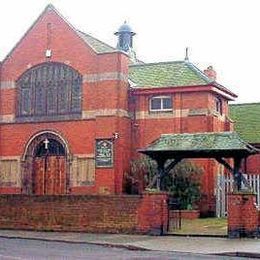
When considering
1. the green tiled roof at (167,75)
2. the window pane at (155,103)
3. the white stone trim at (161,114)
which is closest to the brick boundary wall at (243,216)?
the white stone trim at (161,114)

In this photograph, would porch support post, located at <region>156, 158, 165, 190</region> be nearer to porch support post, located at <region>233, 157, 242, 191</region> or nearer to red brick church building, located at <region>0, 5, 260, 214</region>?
porch support post, located at <region>233, 157, 242, 191</region>

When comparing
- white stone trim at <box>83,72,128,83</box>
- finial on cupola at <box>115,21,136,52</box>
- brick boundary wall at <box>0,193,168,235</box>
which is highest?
finial on cupola at <box>115,21,136,52</box>

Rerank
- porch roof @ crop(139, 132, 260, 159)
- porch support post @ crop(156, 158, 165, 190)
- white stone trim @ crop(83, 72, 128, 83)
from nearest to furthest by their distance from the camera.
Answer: porch roof @ crop(139, 132, 260, 159) < porch support post @ crop(156, 158, 165, 190) < white stone trim @ crop(83, 72, 128, 83)

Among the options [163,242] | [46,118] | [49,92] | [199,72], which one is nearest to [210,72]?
[199,72]

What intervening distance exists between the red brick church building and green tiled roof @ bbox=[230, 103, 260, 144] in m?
1.69

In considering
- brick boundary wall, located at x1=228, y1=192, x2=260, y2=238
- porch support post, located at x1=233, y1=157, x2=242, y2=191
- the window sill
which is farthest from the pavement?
the window sill

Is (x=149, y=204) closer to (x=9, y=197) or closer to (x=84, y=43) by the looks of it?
(x=9, y=197)

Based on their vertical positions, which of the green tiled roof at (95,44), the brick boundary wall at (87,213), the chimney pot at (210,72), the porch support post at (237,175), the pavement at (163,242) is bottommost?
the pavement at (163,242)

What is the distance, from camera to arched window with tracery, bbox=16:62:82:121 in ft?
111

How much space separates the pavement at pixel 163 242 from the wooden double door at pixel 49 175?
28.9 ft

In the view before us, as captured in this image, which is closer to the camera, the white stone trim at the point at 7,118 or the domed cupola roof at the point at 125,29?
the white stone trim at the point at 7,118

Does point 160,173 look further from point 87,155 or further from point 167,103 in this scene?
point 167,103

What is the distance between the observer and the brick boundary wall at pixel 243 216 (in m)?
22.1

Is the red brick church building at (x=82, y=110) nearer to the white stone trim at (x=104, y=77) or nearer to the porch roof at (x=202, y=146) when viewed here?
the white stone trim at (x=104, y=77)
